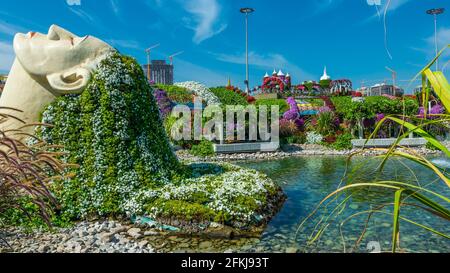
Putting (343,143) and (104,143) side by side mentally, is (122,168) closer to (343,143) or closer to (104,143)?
(104,143)

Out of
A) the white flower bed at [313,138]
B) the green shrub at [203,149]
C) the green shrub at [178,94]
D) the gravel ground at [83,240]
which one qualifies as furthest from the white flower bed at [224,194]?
the green shrub at [178,94]

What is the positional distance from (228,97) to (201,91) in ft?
10.5

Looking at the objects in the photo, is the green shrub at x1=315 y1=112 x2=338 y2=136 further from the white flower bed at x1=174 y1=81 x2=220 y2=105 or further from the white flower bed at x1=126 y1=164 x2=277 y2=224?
the white flower bed at x1=126 y1=164 x2=277 y2=224

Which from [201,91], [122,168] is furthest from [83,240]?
[201,91]

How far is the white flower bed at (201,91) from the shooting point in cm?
3135

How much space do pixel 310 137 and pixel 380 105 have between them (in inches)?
189

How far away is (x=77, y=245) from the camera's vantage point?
14.0 ft

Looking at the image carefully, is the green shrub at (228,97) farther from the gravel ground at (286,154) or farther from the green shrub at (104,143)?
the green shrub at (104,143)

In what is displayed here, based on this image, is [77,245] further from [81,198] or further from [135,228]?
[81,198]

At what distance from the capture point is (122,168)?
19.4ft

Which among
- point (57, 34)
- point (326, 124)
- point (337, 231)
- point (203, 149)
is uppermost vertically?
point (57, 34)

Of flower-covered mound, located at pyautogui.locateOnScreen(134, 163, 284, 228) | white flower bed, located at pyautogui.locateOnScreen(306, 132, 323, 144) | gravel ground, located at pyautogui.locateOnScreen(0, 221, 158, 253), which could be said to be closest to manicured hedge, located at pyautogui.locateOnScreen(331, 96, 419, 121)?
white flower bed, located at pyautogui.locateOnScreen(306, 132, 323, 144)

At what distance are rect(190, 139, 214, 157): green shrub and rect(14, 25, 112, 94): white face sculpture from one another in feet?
33.7
